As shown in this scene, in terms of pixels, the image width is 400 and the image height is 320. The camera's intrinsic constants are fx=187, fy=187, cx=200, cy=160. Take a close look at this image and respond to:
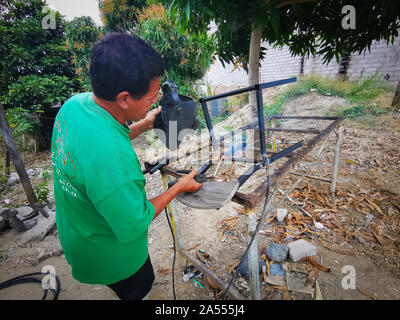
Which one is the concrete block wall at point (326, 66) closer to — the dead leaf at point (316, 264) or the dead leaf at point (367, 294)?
the dead leaf at point (316, 264)

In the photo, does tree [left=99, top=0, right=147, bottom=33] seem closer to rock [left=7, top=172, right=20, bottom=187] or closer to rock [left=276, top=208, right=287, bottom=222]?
rock [left=7, top=172, right=20, bottom=187]

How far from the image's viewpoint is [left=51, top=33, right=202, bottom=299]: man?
81cm

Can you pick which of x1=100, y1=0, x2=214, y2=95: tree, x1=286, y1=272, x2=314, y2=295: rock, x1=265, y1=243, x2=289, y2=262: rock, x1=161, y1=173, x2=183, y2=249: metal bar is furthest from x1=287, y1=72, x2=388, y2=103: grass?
x1=161, y1=173, x2=183, y2=249: metal bar

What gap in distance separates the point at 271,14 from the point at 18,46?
1033 centimetres

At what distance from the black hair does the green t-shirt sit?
12 centimetres

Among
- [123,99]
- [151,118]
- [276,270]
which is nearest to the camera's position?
[123,99]

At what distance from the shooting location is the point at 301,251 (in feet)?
7.29

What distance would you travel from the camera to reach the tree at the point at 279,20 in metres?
1.70

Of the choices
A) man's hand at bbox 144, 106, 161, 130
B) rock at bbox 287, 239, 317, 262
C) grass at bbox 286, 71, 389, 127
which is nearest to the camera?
man's hand at bbox 144, 106, 161, 130

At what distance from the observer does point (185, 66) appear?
6.87 metres

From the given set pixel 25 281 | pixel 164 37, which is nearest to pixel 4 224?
pixel 25 281

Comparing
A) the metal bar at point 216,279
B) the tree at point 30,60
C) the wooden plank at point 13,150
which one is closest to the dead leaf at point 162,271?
the metal bar at point 216,279

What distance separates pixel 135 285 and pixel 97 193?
826 millimetres

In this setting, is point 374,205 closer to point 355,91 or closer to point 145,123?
point 145,123
